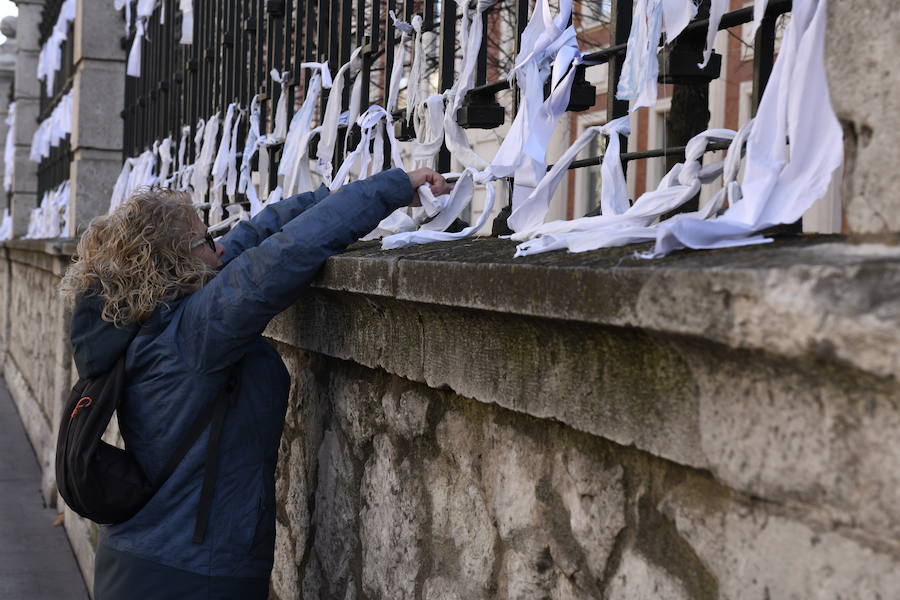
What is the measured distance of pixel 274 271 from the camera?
2.55 meters

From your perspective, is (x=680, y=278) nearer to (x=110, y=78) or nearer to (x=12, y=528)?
(x=12, y=528)

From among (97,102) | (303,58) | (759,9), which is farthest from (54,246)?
(759,9)

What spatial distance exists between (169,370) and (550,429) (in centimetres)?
118

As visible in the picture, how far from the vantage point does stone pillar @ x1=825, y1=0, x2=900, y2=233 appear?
4.08 ft

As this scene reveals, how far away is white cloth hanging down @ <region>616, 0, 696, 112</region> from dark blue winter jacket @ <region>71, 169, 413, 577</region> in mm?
756

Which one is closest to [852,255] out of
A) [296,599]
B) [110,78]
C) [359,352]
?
[359,352]

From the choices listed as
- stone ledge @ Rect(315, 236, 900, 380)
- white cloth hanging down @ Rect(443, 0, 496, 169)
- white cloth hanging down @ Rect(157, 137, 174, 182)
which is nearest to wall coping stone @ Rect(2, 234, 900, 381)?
stone ledge @ Rect(315, 236, 900, 380)

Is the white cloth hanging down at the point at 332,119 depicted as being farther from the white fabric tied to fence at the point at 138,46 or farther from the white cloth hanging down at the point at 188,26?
the white fabric tied to fence at the point at 138,46

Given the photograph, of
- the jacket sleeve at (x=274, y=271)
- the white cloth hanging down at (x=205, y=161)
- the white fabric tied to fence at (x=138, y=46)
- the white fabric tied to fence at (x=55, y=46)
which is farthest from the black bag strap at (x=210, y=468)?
the white fabric tied to fence at (x=55, y=46)

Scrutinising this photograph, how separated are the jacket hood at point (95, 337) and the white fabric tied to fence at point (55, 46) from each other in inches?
259

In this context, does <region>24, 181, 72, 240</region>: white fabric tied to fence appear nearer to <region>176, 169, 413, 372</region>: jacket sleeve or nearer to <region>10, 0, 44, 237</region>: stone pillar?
<region>10, 0, 44, 237</region>: stone pillar

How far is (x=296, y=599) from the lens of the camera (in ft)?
10.6

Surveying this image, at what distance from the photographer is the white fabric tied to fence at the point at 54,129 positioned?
29.6ft

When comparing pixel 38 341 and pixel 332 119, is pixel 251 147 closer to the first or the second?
pixel 332 119
